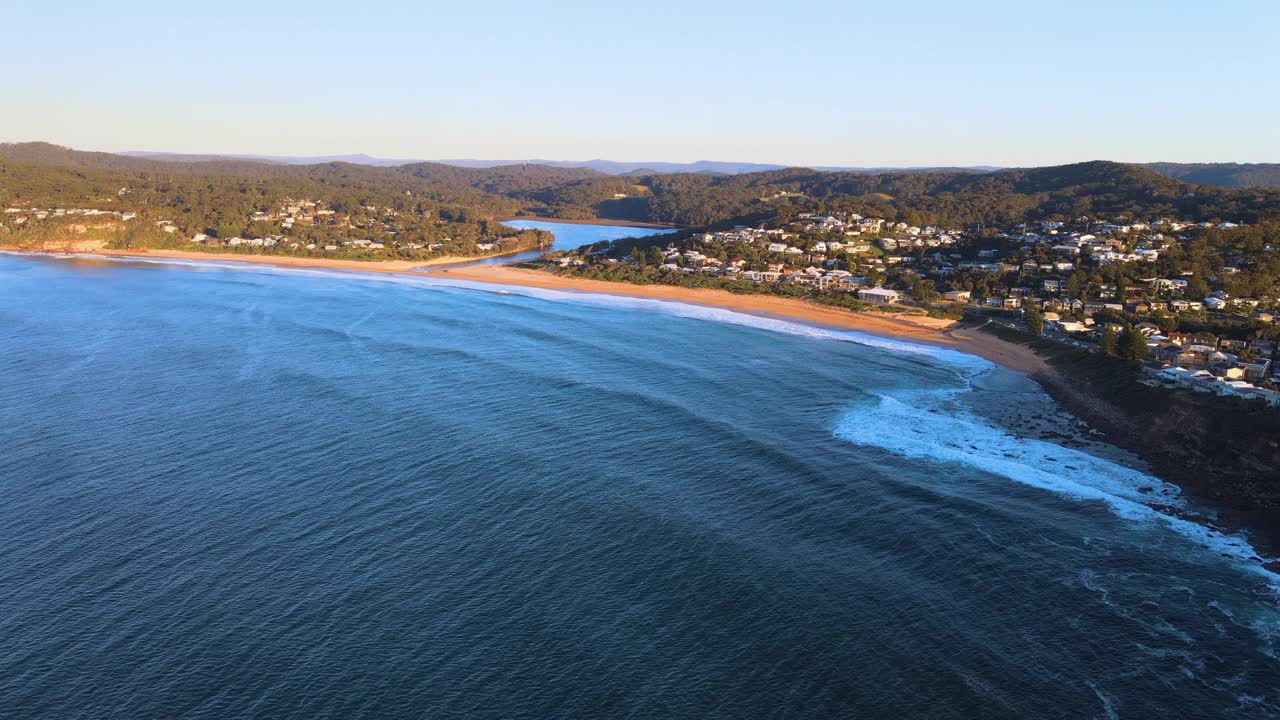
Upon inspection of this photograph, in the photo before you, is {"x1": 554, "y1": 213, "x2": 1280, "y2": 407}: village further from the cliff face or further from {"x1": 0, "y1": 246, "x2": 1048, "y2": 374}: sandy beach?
{"x1": 0, "y1": 246, "x2": 1048, "y2": 374}: sandy beach

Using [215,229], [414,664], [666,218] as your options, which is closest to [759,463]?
[414,664]

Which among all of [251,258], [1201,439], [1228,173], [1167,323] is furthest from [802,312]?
[1228,173]

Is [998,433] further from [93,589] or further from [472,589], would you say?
[93,589]

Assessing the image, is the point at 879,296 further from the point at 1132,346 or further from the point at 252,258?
the point at 252,258

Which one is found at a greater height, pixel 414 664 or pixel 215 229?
pixel 215 229

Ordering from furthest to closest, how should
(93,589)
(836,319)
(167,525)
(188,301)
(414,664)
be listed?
(188,301) → (836,319) → (167,525) → (93,589) → (414,664)

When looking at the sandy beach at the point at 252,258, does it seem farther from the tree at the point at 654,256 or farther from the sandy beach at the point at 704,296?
the tree at the point at 654,256
